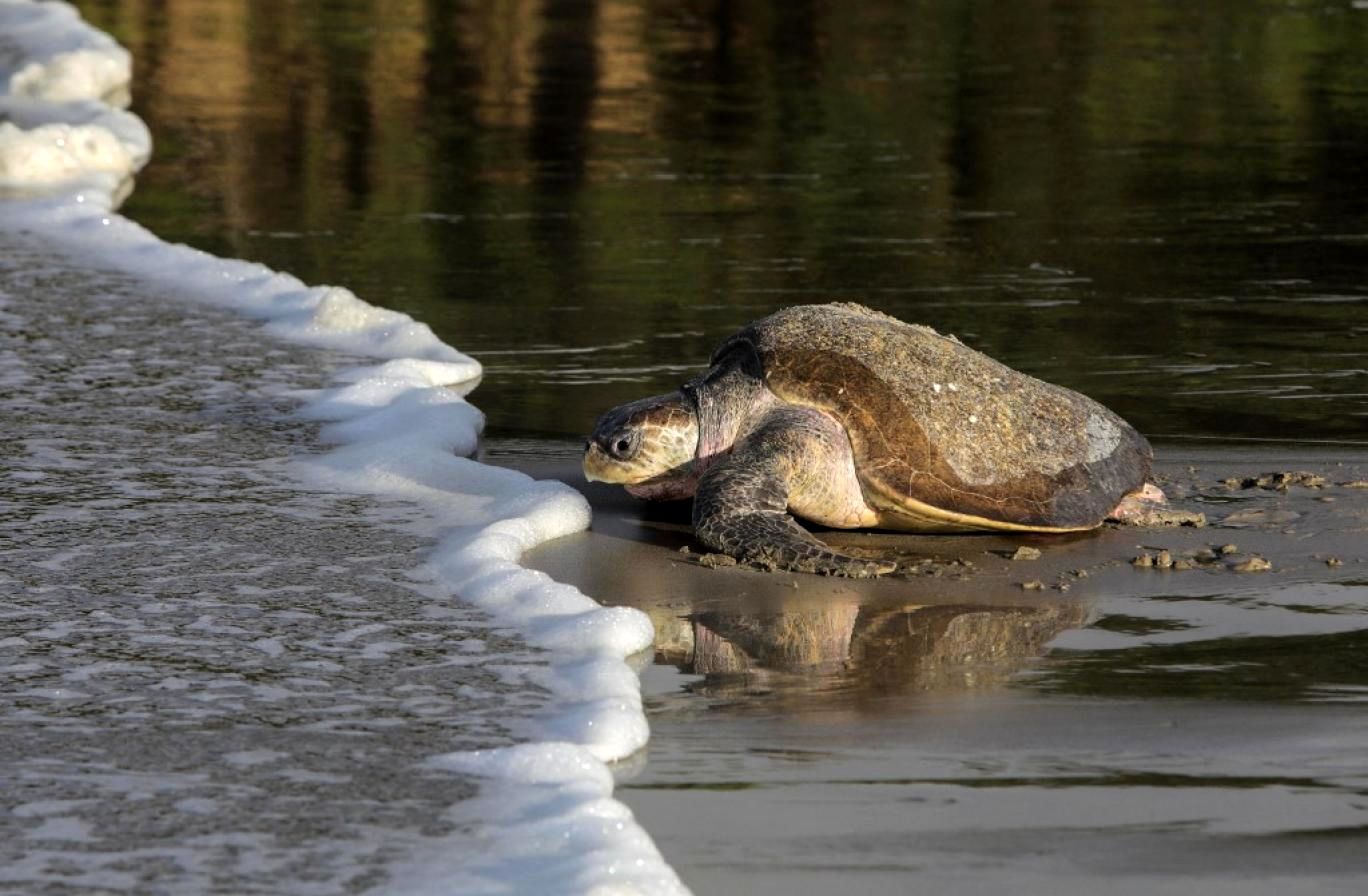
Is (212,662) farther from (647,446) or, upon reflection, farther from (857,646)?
(647,446)

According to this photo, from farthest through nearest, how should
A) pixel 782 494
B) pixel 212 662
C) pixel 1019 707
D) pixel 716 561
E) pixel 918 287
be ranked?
1. pixel 918 287
2. pixel 782 494
3. pixel 716 561
4. pixel 212 662
5. pixel 1019 707

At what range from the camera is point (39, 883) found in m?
3.67

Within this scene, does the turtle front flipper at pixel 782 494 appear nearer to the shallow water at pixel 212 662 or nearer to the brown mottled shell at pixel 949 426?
the brown mottled shell at pixel 949 426

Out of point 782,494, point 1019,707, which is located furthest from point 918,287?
point 1019,707

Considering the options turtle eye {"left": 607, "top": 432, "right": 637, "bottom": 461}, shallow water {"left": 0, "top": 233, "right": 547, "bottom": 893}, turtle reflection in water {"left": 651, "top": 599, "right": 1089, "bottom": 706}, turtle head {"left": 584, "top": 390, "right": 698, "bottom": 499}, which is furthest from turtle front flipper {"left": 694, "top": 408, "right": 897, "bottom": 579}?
shallow water {"left": 0, "top": 233, "right": 547, "bottom": 893}

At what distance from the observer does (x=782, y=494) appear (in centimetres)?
601

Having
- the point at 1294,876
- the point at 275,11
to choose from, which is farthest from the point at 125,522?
the point at 275,11

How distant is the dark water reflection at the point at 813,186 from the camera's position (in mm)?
8320

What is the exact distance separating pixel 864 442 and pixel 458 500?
122cm

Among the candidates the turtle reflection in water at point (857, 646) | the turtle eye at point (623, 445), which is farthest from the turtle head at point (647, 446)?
the turtle reflection in water at point (857, 646)

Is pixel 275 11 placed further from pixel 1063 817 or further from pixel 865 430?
pixel 1063 817

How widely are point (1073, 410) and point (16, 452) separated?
3.28 metres

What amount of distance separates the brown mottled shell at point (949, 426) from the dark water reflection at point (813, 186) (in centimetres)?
107

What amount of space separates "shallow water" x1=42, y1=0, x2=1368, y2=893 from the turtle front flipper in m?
0.16
